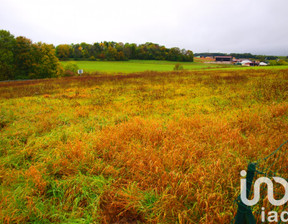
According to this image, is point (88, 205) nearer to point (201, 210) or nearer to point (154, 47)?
point (201, 210)

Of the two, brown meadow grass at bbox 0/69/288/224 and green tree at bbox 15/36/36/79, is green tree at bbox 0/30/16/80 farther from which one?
brown meadow grass at bbox 0/69/288/224

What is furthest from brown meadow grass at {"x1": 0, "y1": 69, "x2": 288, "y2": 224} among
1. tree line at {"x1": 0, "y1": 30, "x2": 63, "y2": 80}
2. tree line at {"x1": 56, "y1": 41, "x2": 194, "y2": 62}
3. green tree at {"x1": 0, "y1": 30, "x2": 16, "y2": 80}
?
tree line at {"x1": 56, "y1": 41, "x2": 194, "y2": 62}

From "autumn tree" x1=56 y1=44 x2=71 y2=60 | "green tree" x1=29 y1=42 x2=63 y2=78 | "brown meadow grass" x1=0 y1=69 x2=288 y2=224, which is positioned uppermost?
"autumn tree" x1=56 y1=44 x2=71 y2=60

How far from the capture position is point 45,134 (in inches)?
220

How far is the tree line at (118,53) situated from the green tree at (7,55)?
46.0m

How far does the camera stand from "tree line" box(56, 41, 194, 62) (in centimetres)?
8875

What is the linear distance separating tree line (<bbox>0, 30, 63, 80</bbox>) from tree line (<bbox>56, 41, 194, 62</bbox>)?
43294 mm

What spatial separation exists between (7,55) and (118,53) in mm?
55597

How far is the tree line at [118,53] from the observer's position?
88750mm

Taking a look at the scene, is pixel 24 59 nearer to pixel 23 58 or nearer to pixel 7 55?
pixel 23 58

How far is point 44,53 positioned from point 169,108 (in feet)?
170

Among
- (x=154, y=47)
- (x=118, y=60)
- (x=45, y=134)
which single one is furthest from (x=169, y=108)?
(x=154, y=47)

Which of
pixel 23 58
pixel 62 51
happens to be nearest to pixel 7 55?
pixel 23 58

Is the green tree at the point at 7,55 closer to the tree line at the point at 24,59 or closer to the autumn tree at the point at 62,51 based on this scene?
the tree line at the point at 24,59
